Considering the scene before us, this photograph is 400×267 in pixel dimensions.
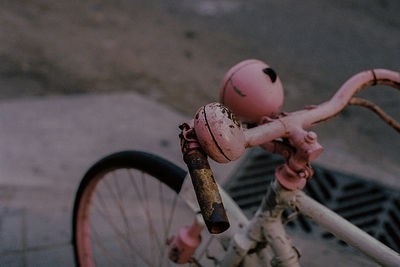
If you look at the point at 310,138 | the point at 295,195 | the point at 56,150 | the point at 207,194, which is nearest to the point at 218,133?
the point at 207,194

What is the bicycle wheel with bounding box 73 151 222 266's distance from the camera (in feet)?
4.49

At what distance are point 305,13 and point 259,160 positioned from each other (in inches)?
137

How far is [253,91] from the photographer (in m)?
1.08

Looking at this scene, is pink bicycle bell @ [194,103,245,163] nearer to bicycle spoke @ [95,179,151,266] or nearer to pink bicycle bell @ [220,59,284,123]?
pink bicycle bell @ [220,59,284,123]

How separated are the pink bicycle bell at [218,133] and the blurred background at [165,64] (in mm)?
1708

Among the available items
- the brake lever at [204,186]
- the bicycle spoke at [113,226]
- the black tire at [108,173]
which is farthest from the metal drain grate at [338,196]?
the brake lever at [204,186]

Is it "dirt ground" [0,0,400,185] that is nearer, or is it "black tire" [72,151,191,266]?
"black tire" [72,151,191,266]

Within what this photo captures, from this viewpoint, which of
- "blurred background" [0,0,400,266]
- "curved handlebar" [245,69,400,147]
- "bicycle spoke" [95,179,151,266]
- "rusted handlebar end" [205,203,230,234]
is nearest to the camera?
"rusted handlebar end" [205,203,230,234]

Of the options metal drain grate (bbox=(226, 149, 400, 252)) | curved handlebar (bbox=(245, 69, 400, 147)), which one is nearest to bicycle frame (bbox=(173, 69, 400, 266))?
curved handlebar (bbox=(245, 69, 400, 147))

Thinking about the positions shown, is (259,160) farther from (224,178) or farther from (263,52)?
(263,52)

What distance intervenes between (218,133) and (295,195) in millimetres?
435

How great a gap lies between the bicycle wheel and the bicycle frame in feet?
0.59

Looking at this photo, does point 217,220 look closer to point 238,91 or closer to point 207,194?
point 207,194

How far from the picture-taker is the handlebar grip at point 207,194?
76 cm
